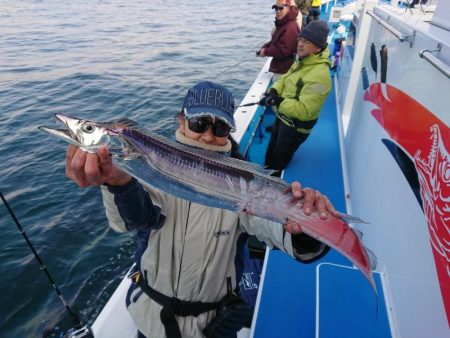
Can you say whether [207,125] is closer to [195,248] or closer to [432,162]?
[195,248]

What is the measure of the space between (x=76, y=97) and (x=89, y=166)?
37.4 feet

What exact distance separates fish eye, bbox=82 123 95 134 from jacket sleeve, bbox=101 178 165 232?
37cm

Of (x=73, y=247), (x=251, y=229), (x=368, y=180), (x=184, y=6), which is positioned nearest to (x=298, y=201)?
(x=251, y=229)

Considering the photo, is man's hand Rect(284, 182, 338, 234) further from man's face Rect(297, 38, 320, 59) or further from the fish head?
man's face Rect(297, 38, 320, 59)

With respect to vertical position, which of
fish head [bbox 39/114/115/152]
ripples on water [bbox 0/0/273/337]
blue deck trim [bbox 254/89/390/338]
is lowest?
ripples on water [bbox 0/0/273/337]

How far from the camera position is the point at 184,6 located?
3259 centimetres

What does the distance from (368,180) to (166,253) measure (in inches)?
121

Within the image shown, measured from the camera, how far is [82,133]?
183cm

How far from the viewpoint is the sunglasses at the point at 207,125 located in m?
2.41

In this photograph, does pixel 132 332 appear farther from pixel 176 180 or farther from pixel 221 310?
pixel 176 180

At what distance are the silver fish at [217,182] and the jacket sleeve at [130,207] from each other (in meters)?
0.14

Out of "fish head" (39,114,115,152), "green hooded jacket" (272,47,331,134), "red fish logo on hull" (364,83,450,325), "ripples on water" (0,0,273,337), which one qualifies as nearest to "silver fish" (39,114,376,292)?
"fish head" (39,114,115,152)

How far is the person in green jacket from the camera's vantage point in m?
4.96

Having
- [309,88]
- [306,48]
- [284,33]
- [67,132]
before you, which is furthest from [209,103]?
[284,33]
